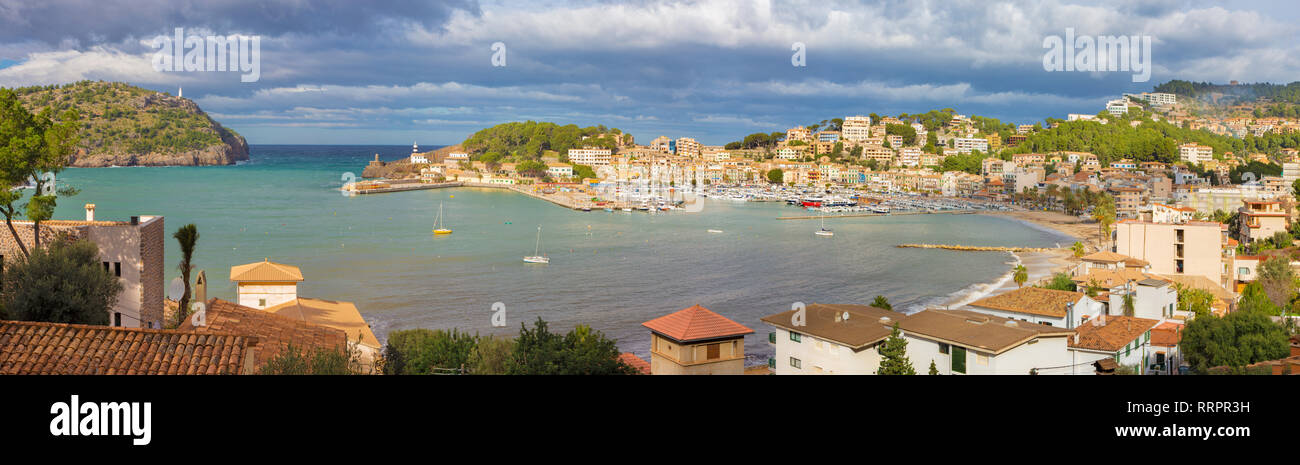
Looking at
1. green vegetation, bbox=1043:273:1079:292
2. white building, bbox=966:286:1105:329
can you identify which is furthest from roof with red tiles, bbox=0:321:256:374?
green vegetation, bbox=1043:273:1079:292

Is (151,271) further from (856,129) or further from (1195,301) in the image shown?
(856,129)

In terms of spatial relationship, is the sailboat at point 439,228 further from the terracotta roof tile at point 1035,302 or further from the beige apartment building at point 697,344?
the beige apartment building at point 697,344

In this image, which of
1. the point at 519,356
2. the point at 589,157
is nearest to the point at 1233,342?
the point at 519,356

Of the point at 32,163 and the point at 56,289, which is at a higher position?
the point at 32,163

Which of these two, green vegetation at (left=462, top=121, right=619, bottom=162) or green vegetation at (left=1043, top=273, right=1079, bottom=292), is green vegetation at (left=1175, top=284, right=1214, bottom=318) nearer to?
green vegetation at (left=1043, top=273, right=1079, bottom=292)
